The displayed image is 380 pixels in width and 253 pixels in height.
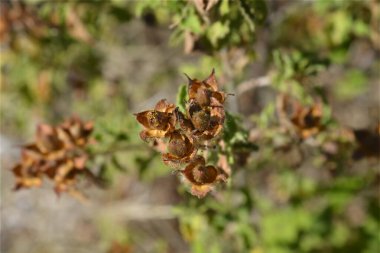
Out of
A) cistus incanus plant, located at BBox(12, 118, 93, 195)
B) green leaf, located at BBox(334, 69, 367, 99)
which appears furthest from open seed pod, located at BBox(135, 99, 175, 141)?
green leaf, located at BBox(334, 69, 367, 99)

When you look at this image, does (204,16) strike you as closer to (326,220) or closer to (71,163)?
(71,163)

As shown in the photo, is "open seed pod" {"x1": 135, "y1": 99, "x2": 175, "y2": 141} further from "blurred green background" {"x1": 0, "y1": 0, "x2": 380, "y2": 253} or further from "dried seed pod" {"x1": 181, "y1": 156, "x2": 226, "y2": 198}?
"blurred green background" {"x1": 0, "y1": 0, "x2": 380, "y2": 253}

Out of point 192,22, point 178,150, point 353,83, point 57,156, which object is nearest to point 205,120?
point 178,150

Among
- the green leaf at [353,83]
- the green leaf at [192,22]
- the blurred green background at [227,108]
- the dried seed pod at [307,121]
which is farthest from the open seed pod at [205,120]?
A: the green leaf at [353,83]

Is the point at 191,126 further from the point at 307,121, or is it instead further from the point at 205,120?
the point at 307,121

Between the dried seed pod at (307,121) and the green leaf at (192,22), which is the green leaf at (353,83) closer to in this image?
the dried seed pod at (307,121)
